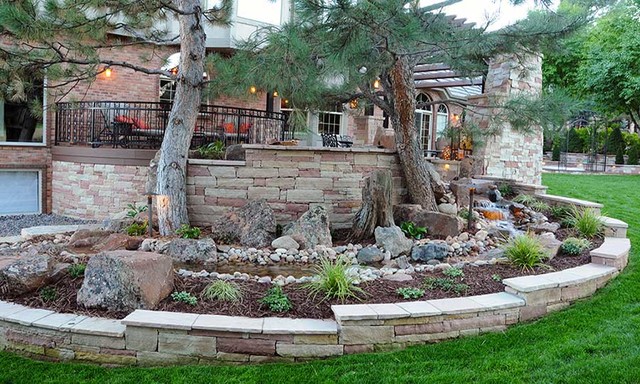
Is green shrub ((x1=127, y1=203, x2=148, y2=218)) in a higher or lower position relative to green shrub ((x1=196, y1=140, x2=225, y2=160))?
lower

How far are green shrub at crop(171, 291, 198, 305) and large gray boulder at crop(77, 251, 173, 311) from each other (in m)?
0.09

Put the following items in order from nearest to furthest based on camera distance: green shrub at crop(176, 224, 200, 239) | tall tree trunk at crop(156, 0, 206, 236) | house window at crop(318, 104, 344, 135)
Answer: green shrub at crop(176, 224, 200, 239) → tall tree trunk at crop(156, 0, 206, 236) → house window at crop(318, 104, 344, 135)

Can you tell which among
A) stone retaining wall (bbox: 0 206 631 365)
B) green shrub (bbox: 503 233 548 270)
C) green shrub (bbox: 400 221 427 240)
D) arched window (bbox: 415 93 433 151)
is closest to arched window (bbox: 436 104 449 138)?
arched window (bbox: 415 93 433 151)

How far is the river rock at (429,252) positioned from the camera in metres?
5.71

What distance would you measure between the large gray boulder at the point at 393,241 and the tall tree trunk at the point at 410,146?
4.25ft

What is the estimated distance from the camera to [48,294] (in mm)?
3732

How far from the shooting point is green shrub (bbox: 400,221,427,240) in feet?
21.6

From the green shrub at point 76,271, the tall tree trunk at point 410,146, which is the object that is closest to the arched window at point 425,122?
the tall tree trunk at point 410,146

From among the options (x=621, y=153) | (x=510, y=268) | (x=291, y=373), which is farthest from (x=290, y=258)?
(x=621, y=153)

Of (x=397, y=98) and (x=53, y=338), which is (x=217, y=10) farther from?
(x=53, y=338)

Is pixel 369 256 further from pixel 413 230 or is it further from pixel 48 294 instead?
pixel 48 294

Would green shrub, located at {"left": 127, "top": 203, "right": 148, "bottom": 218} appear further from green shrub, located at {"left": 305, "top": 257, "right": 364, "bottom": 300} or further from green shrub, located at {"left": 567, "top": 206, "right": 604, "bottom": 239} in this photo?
green shrub, located at {"left": 567, "top": 206, "right": 604, "bottom": 239}

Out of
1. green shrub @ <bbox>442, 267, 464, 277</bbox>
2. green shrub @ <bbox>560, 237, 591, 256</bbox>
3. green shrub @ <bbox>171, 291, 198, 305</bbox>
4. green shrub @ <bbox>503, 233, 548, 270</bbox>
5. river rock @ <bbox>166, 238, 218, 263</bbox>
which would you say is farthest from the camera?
river rock @ <bbox>166, 238, 218, 263</bbox>

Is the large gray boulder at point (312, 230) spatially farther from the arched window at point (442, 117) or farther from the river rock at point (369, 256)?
the arched window at point (442, 117)
